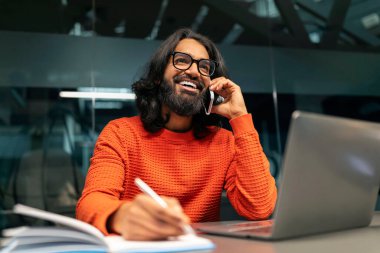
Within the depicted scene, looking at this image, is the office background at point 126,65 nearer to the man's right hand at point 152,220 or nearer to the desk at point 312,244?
the desk at point 312,244

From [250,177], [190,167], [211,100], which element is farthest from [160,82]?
[250,177]

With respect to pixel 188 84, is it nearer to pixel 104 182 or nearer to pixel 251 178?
pixel 251 178

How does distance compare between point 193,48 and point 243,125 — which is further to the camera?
point 193,48

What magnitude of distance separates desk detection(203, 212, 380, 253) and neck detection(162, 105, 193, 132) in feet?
2.66

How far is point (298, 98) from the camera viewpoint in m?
4.23

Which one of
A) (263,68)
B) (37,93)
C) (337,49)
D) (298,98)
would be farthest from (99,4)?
(337,49)

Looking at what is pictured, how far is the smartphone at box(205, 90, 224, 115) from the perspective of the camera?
5.05 ft

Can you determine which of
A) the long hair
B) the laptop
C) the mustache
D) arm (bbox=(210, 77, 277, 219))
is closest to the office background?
the long hair

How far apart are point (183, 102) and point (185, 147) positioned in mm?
197

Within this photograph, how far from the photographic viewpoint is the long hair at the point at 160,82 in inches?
62.9

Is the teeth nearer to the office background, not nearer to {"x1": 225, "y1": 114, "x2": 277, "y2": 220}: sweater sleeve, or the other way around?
{"x1": 225, "y1": 114, "x2": 277, "y2": 220}: sweater sleeve

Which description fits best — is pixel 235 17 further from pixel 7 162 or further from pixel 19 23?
pixel 7 162

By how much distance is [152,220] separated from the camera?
2.09 ft

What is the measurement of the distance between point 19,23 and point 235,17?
2210 mm
